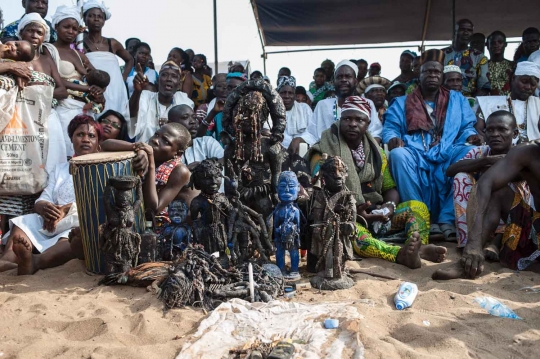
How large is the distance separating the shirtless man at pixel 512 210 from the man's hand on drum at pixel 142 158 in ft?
8.59

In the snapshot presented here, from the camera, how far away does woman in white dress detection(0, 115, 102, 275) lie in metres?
4.39

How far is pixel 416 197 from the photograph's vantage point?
5.36 meters

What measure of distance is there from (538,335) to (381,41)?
8669 mm

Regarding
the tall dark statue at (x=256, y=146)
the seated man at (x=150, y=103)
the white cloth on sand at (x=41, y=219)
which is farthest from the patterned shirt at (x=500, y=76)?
the white cloth on sand at (x=41, y=219)

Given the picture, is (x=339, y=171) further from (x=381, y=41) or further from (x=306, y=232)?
(x=381, y=41)

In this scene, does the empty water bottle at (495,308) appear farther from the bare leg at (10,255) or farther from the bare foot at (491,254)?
the bare leg at (10,255)

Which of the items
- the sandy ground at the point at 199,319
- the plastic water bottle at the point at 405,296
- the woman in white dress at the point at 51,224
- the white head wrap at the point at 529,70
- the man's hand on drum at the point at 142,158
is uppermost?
the white head wrap at the point at 529,70

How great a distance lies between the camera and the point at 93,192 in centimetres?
423

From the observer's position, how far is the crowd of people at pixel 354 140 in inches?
174

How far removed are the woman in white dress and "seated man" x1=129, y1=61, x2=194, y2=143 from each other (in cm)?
147

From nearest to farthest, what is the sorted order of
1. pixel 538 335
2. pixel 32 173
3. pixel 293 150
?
1. pixel 538 335
2. pixel 32 173
3. pixel 293 150

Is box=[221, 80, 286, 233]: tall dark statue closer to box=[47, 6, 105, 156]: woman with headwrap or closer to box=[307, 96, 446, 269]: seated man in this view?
box=[307, 96, 446, 269]: seated man

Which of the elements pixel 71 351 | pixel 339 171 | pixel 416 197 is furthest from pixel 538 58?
pixel 71 351

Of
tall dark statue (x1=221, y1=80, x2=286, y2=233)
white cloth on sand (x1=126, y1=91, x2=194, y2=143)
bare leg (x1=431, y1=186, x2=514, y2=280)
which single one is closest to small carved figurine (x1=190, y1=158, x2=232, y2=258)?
tall dark statue (x1=221, y1=80, x2=286, y2=233)
